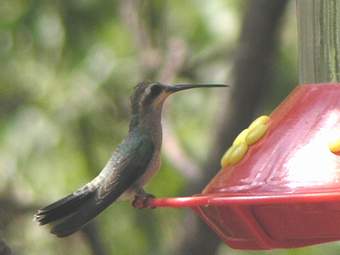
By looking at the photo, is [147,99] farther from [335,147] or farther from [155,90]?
[335,147]

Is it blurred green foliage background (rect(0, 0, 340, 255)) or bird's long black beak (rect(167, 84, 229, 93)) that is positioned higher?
bird's long black beak (rect(167, 84, 229, 93))

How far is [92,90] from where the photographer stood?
25.1 ft

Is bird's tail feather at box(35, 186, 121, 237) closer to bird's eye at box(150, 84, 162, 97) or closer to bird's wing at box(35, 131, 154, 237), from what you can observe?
bird's wing at box(35, 131, 154, 237)

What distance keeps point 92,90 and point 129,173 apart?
8.14 ft

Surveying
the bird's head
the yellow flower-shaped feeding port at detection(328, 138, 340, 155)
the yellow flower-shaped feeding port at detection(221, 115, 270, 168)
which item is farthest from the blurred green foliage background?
the yellow flower-shaped feeding port at detection(328, 138, 340, 155)

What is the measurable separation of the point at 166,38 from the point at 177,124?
61cm

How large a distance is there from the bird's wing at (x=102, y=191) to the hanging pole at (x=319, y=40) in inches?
32.5

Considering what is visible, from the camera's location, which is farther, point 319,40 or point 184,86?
point 184,86

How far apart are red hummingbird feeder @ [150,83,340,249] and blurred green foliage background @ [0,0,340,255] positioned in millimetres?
2853

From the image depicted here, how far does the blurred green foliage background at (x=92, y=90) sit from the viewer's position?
7.59 m

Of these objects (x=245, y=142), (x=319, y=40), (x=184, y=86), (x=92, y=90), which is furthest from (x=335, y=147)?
(x=92, y=90)

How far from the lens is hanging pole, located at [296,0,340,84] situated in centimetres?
487

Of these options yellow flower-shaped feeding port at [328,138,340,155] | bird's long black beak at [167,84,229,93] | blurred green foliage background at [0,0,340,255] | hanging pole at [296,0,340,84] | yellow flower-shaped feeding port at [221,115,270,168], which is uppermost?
hanging pole at [296,0,340,84]

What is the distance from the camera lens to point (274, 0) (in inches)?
299
